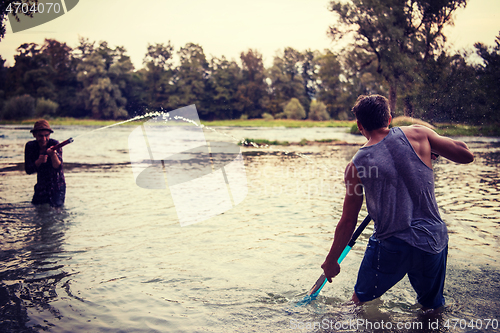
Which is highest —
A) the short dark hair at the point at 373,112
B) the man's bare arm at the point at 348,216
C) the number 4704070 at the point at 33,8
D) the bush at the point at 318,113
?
the number 4704070 at the point at 33,8

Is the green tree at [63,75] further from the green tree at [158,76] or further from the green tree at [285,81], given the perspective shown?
the green tree at [285,81]

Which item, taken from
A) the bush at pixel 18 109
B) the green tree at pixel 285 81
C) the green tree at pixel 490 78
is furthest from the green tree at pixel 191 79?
the green tree at pixel 490 78

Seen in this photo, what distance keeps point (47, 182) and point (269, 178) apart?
6.75 metres

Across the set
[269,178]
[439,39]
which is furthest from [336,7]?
[269,178]

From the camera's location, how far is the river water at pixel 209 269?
3564 millimetres

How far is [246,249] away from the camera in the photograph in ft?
18.6

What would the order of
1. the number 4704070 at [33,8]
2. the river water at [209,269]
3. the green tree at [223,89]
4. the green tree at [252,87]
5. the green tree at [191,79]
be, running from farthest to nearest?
the green tree at [252,87]
the green tree at [223,89]
the green tree at [191,79]
the number 4704070 at [33,8]
the river water at [209,269]

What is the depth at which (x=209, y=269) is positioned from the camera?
489cm

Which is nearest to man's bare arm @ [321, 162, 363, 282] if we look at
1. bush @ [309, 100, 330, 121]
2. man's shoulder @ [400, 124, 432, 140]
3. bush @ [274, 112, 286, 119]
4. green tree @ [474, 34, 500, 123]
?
man's shoulder @ [400, 124, 432, 140]

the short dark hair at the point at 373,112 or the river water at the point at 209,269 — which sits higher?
the short dark hair at the point at 373,112

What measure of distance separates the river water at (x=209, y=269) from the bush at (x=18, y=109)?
173ft

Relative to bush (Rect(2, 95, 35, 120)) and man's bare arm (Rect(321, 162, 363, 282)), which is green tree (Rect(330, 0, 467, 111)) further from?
bush (Rect(2, 95, 35, 120))

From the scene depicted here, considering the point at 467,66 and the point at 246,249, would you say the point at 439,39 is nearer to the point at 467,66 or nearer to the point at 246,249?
the point at 467,66

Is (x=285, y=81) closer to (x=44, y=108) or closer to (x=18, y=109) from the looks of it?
(x=44, y=108)
